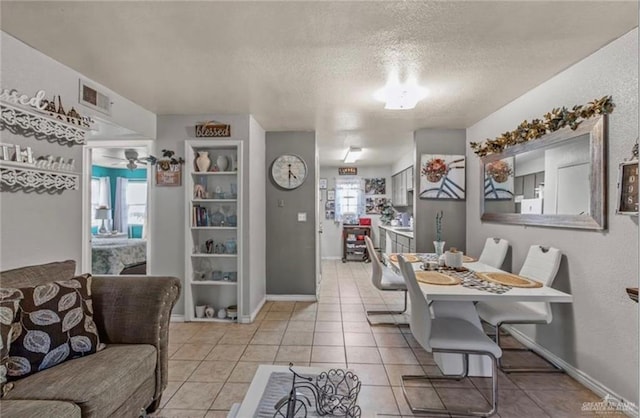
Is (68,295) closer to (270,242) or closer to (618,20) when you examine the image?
(270,242)

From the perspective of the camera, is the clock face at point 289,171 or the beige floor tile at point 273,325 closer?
the beige floor tile at point 273,325

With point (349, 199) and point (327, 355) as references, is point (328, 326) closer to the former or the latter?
point (327, 355)

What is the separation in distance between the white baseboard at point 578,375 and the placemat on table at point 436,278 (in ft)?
3.36

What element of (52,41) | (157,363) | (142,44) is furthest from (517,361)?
(52,41)

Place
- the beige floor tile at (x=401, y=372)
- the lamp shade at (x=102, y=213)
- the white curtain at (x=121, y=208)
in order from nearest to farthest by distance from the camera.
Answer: the beige floor tile at (x=401, y=372)
the lamp shade at (x=102, y=213)
the white curtain at (x=121, y=208)

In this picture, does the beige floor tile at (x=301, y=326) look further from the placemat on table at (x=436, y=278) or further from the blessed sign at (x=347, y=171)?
the blessed sign at (x=347, y=171)

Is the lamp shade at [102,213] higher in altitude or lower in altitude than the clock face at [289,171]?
lower

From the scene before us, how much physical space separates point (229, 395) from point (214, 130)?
8.47ft

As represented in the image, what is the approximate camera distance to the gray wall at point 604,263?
179cm

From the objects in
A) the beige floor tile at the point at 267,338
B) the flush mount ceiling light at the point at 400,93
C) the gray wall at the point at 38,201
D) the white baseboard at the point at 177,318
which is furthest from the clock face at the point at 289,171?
the gray wall at the point at 38,201

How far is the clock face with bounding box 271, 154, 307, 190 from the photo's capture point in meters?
4.02

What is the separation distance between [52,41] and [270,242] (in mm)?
2836

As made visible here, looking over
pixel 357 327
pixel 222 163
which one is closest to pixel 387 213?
pixel 357 327

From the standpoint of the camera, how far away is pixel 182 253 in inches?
132
